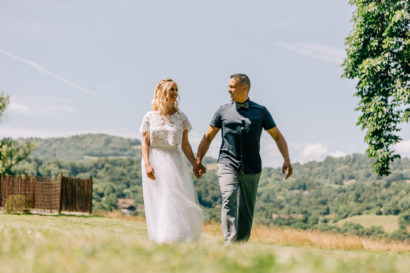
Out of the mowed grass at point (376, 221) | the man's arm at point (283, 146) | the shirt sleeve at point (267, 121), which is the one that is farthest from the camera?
the mowed grass at point (376, 221)

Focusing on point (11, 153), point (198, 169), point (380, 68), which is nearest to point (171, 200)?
point (198, 169)

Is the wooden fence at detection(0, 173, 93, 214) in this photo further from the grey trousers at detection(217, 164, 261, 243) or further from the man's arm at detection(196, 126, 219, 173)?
the grey trousers at detection(217, 164, 261, 243)

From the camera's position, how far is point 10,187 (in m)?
30.2

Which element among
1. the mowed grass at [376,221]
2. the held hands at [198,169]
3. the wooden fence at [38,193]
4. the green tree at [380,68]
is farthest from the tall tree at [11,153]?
the mowed grass at [376,221]

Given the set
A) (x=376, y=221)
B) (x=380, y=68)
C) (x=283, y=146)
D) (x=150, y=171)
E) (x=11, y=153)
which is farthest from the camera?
(x=376, y=221)

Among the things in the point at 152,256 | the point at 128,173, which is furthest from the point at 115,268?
the point at 128,173

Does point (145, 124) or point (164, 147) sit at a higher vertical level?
point (145, 124)

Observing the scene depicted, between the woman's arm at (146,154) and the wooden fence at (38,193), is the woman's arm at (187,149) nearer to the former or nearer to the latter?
the woman's arm at (146,154)

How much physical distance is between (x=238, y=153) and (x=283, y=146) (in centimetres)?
110

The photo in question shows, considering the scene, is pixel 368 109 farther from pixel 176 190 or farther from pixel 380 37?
pixel 176 190

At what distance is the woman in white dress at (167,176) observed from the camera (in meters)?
7.63

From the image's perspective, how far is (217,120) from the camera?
8.26 m

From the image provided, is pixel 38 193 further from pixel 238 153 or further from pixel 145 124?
Result: pixel 238 153

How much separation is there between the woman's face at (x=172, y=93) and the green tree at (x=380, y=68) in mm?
14027
